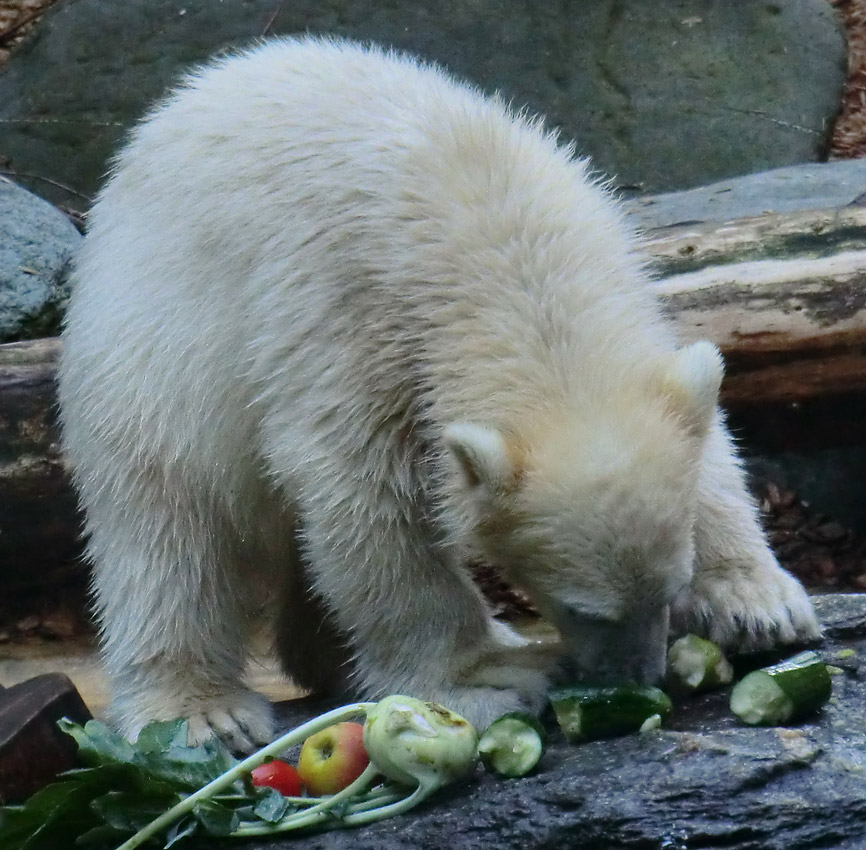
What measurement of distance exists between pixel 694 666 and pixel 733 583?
39cm

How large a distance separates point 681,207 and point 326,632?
302 centimetres

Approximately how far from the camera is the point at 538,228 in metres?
3.73

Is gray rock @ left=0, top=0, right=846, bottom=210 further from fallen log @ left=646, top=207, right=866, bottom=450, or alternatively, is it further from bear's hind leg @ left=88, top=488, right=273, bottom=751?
bear's hind leg @ left=88, top=488, right=273, bottom=751

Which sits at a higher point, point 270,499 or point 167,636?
point 270,499

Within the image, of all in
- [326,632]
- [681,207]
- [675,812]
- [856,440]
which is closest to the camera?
[675,812]

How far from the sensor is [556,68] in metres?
9.11

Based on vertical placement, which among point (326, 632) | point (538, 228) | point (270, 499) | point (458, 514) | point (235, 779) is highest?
point (538, 228)

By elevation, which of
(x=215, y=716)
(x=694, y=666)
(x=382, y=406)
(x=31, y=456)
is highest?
(x=382, y=406)

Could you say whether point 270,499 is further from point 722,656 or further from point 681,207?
point 681,207

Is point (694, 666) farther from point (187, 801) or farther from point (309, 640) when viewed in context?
point (309, 640)

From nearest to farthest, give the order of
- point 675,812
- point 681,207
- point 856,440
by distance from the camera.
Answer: point 675,812 < point 856,440 < point 681,207

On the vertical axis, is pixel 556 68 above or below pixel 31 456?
above

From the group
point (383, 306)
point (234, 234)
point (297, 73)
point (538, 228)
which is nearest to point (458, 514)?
point (383, 306)

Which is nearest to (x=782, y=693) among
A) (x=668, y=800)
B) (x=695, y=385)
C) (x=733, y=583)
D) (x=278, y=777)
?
(x=668, y=800)
